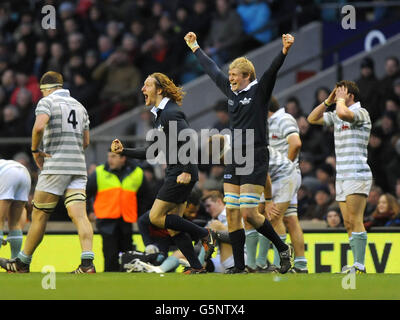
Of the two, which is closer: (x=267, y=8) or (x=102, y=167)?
(x=102, y=167)

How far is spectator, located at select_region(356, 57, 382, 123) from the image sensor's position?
1684cm

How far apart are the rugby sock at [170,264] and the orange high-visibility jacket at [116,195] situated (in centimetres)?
142

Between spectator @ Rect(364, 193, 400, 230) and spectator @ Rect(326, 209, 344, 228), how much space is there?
394mm

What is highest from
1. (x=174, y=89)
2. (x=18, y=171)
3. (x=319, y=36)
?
(x=319, y=36)

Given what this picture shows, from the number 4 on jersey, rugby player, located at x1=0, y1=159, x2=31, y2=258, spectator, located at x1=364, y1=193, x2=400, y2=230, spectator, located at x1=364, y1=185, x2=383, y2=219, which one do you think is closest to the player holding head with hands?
the number 4 on jersey

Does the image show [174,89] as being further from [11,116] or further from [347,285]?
[11,116]

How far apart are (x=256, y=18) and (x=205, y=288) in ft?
35.7

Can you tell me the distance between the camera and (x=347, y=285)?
927 cm

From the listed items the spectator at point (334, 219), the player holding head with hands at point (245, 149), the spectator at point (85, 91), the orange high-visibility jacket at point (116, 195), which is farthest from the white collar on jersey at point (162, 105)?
the spectator at point (85, 91)

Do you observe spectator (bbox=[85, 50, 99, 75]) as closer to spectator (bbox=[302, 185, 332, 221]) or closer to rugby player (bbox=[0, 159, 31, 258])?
spectator (bbox=[302, 185, 332, 221])

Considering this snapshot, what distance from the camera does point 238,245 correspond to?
10500 millimetres
